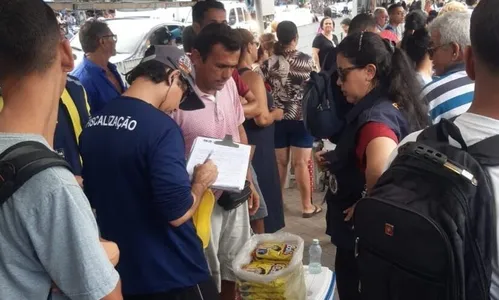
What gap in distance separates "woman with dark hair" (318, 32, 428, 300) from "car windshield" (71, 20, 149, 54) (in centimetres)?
715

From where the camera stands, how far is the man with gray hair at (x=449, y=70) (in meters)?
2.60

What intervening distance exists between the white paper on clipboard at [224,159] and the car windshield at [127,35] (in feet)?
22.7

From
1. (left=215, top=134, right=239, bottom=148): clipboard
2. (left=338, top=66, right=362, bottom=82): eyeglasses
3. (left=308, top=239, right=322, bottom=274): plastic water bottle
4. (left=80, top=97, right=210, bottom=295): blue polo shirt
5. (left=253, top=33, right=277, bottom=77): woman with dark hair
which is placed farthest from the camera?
(left=253, top=33, right=277, bottom=77): woman with dark hair

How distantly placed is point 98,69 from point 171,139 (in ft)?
8.69

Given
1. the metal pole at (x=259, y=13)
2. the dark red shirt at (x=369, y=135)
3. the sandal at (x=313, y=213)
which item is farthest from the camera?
the metal pole at (x=259, y=13)

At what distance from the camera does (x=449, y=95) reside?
2631mm

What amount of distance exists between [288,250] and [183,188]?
0.86 metres

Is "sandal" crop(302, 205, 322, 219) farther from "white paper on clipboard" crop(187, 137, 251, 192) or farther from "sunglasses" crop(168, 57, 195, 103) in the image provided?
"sunglasses" crop(168, 57, 195, 103)

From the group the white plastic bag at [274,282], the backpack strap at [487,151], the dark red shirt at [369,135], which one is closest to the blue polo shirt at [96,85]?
the white plastic bag at [274,282]

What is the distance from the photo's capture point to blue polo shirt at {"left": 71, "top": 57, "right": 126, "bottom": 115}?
13.4 feet

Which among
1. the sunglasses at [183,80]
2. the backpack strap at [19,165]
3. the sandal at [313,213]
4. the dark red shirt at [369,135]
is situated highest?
the backpack strap at [19,165]

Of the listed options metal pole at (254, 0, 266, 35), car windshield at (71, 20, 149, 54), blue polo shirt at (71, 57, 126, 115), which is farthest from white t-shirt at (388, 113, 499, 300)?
car windshield at (71, 20, 149, 54)

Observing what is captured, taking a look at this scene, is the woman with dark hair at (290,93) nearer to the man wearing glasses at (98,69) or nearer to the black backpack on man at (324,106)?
the man wearing glasses at (98,69)

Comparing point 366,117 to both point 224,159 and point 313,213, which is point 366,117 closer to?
point 224,159
